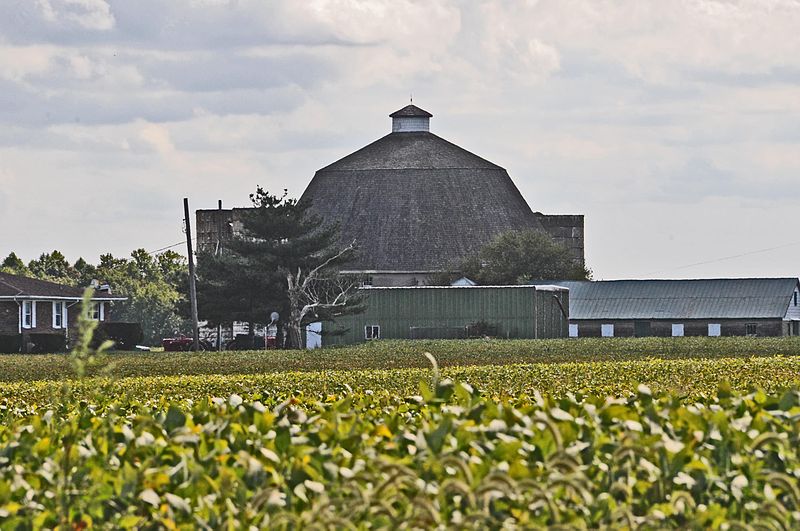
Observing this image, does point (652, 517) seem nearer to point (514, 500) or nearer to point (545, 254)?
point (514, 500)

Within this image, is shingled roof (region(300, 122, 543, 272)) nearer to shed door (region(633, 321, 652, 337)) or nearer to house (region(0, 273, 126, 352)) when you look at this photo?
shed door (region(633, 321, 652, 337))

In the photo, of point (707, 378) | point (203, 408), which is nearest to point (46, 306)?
point (707, 378)

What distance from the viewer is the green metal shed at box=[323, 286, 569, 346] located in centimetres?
10100

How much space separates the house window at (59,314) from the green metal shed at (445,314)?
52.1 feet

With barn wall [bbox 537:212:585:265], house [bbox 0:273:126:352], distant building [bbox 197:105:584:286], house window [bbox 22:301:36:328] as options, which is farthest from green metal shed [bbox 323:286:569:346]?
barn wall [bbox 537:212:585:265]

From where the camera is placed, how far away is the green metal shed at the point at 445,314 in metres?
101

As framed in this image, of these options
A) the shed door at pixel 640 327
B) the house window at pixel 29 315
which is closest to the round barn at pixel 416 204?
the shed door at pixel 640 327

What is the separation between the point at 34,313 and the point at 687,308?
39832 millimetres

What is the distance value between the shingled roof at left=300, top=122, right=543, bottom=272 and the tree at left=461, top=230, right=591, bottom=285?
26.6 feet

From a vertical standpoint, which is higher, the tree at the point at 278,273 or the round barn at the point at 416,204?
the round barn at the point at 416,204

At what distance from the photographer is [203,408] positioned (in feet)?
40.3

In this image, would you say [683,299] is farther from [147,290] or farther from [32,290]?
[147,290]

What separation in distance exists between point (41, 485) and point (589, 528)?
304 centimetres

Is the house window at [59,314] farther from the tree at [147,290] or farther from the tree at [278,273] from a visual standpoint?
the tree at [147,290]
